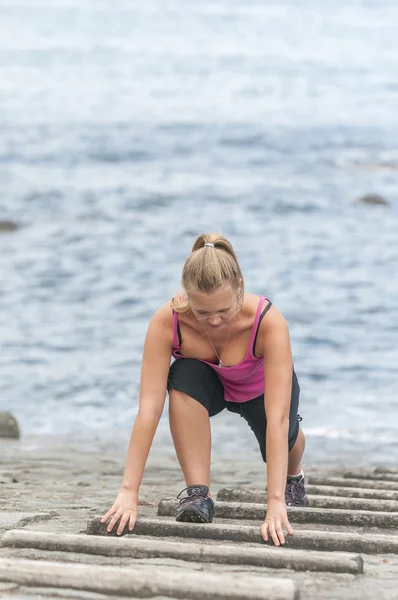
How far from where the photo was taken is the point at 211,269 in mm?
4016

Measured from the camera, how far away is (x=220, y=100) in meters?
39.4

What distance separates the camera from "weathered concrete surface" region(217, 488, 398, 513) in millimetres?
4594

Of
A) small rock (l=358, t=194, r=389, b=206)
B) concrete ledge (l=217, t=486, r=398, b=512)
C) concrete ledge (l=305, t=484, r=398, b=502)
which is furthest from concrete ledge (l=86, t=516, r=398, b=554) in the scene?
small rock (l=358, t=194, r=389, b=206)

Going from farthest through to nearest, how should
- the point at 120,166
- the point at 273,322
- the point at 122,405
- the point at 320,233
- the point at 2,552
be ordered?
the point at 120,166
the point at 320,233
the point at 122,405
the point at 273,322
the point at 2,552

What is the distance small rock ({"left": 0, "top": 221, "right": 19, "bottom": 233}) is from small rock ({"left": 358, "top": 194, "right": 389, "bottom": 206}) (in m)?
7.01

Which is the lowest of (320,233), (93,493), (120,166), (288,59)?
(93,493)

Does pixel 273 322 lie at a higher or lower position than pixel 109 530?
higher

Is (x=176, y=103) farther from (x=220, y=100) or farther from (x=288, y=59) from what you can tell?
(x=288, y=59)

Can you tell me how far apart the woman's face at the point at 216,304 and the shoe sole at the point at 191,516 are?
670 mm

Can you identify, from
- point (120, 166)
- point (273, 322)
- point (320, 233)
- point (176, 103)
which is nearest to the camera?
point (273, 322)

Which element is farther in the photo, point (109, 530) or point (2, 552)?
point (109, 530)

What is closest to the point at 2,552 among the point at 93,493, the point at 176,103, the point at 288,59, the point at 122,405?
the point at 93,493

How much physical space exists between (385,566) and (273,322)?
1.03 metres

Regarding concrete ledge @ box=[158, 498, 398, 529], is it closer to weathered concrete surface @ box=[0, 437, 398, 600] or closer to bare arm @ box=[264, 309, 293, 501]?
weathered concrete surface @ box=[0, 437, 398, 600]
